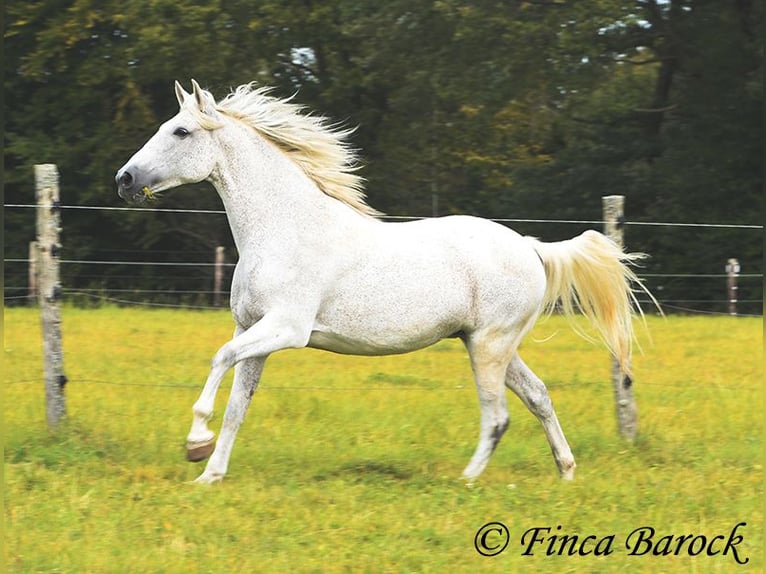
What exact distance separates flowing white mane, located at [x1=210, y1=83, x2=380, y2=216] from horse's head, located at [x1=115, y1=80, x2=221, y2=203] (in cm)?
24

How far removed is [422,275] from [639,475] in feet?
5.80

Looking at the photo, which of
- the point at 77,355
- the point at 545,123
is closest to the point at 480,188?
the point at 545,123

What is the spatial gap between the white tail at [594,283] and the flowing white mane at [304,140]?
1.19 meters

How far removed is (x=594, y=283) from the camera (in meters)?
6.77

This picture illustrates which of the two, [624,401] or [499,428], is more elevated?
[499,428]

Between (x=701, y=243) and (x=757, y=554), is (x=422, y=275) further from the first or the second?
(x=701, y=243)

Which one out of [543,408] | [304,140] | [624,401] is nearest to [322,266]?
[304,140]

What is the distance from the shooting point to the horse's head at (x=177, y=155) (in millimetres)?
5961

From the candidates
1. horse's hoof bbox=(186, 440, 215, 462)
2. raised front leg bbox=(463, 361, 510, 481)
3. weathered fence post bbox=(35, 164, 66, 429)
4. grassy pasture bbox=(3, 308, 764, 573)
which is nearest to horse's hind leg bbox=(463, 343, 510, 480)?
raised front leg bbox=(463, 361, 510, 481)

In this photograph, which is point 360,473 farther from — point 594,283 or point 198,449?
point 594,283

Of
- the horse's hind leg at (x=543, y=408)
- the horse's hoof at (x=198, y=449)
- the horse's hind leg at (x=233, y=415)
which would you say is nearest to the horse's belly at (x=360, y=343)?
the horse's hind leg at (x=233, y=415)

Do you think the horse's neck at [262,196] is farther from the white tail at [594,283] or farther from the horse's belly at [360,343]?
the white tail at [594,283]

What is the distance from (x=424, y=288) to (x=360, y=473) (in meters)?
1.17

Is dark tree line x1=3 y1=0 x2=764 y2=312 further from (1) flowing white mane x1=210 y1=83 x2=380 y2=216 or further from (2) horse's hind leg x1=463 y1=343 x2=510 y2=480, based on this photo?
(1) flowing white mane x1=210 y1=83 x2=380 y2=216
